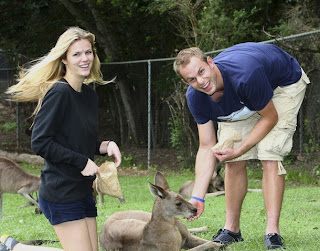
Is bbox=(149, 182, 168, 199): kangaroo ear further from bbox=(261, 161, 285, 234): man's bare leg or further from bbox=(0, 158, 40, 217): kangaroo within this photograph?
bbox=(0, 158, 40, 217): kangaroo

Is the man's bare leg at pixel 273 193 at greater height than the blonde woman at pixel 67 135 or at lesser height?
lesser

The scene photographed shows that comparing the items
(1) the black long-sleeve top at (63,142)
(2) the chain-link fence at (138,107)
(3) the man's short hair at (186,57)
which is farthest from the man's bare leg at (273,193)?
(2) the chain-link fence at (138,107)

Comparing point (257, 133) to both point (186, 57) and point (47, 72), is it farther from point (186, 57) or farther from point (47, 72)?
point (47, 72)

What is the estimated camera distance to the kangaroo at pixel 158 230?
5.46 metres

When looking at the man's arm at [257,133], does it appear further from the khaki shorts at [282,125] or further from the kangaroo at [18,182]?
the kangaroo at [18,182]

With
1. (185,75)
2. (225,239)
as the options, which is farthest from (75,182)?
(225,239)

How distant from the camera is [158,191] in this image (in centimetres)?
544

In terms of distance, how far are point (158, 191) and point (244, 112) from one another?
3.43ft

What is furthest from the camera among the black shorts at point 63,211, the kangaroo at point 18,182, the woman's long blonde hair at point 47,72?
the kangaroo at point 18,182

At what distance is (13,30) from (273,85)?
619 inches

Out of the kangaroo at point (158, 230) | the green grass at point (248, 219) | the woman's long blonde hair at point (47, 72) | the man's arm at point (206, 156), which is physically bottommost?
the green grass at point (248, 219)

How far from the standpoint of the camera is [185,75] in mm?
5301

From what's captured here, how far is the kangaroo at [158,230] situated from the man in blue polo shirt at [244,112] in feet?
0.82

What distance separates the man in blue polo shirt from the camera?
532cm
